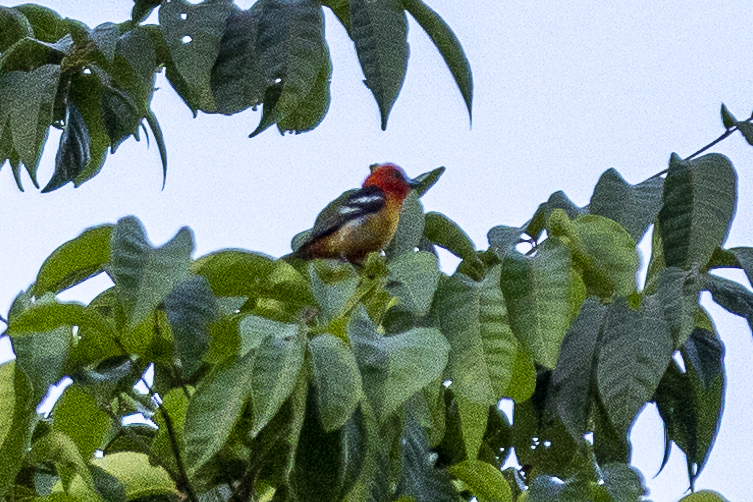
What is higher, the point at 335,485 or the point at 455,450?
the point at 335,485

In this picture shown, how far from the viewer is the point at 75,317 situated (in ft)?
4.36

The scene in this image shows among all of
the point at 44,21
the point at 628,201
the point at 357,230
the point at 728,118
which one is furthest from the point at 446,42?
the point at 357,230

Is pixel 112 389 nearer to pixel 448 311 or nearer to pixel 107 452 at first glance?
pixel 107 452

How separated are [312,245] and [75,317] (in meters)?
3.19

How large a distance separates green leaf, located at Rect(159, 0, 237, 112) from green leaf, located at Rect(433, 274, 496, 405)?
54 centimetres

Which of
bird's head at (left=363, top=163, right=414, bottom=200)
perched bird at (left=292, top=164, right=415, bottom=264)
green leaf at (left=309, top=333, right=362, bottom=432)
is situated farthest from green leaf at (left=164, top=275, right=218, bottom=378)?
bird's head at (left=363, top=163, right=414, bottom=200)

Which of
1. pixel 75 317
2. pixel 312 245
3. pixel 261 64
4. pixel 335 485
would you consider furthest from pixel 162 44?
pixel 312 245

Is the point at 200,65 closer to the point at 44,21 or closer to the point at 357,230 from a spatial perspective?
the point at 44,21

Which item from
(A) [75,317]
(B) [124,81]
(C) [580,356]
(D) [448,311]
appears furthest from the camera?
(B) [124,81]

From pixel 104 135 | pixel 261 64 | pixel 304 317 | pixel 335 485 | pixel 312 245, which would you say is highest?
pixel 261 64

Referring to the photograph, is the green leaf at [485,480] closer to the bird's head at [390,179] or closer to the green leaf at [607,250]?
the green leaf at [607,250]

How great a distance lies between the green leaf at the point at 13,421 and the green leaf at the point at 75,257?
0.12 m

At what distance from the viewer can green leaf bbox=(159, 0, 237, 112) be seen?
5.65 ft

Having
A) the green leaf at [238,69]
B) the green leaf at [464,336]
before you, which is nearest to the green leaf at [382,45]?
the green leaf at [238,69]
